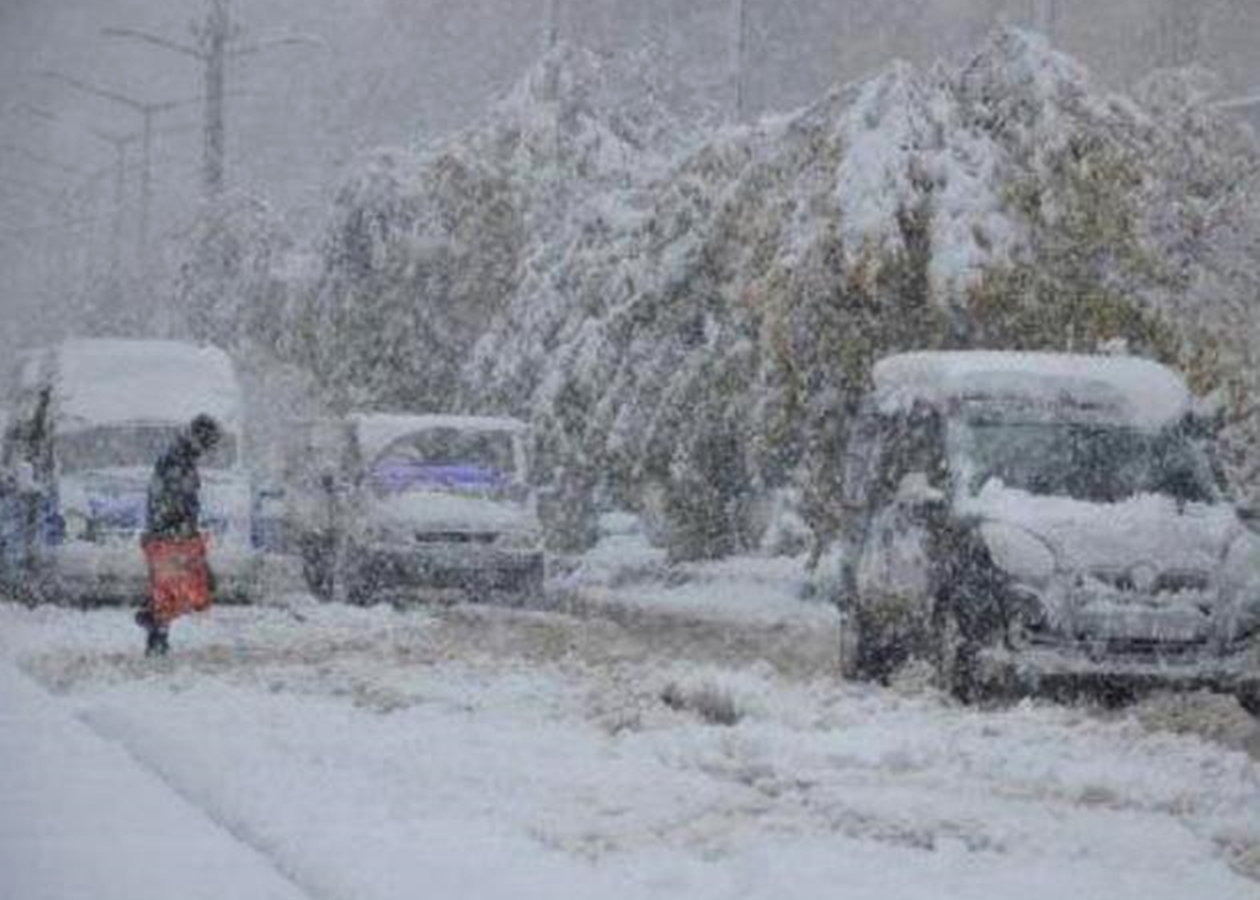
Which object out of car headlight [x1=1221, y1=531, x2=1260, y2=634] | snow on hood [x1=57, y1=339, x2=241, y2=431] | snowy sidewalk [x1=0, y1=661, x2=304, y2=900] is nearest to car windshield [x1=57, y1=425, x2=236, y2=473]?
snow on hood [x1=57, y1=339, x2=241, y2=431]

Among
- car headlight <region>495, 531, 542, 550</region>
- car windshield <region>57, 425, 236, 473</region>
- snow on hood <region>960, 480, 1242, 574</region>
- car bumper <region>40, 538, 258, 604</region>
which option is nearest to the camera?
snow on hood <region>960, 480, 1242, 574</region>

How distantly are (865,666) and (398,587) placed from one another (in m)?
7.10

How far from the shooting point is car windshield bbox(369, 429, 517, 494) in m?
21.9

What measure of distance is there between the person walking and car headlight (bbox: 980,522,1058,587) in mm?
5647

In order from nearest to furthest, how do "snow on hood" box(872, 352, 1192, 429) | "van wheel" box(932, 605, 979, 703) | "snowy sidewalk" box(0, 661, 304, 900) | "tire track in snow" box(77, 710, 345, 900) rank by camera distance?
"snowy sidewalk" box(0, 661, 304, 900), "tire track in snow" box(77, 710, 345, 900), "van wheel" box(932, 605, 979, 703), "snow on hood" box(872, 352, 1192, 429)

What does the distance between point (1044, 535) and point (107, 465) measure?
11081 millimetres

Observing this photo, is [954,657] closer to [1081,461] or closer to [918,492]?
[918,492]

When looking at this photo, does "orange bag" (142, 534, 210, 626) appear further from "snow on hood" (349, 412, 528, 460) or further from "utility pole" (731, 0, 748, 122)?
"utility pole" (731, 0, 748, 122)

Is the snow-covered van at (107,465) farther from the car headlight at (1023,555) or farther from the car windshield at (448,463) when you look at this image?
the car headlight at (1023,555)

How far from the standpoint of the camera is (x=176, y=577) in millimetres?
16516

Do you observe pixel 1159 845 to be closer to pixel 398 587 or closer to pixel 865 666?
pixel 865 666

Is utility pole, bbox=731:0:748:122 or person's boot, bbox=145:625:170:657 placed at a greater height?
utility pole, bbox=731:0:748:122

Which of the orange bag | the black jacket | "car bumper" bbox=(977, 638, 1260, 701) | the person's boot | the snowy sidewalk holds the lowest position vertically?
the snowy sidewalk

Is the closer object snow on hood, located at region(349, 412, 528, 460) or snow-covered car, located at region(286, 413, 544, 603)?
snow-covered car, located at region(286, 413, 544, 603)
